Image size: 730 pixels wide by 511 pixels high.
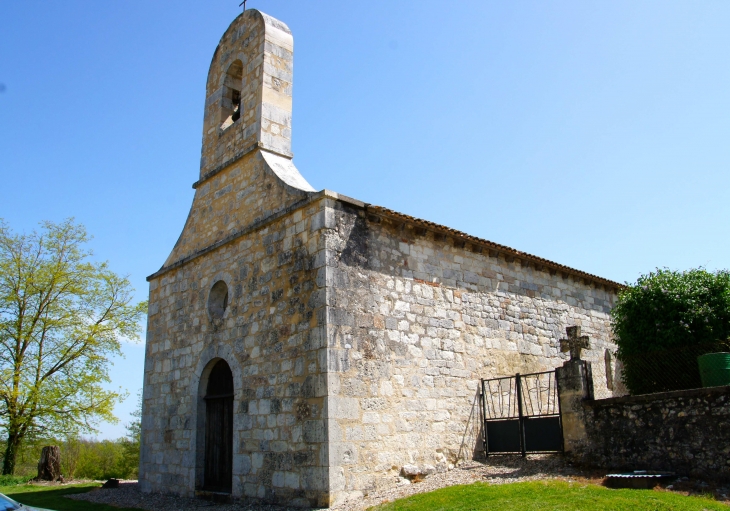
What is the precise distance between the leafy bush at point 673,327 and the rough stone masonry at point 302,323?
2.02 m

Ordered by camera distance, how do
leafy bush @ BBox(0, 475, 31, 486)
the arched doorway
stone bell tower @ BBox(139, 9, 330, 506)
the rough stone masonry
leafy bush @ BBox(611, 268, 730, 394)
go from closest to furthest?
the rough stone masonry < stone bell tower @ BBox(139, 9, 330, 506) < leafy bush @ BBox(611, 268, 730, 394) < the arched doorway < leafy bush @ BBox(0, 475, 31, 486)

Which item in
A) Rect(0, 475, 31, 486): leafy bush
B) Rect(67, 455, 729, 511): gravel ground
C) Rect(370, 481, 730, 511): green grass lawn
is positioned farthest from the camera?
Rect(0, 475, 31, 486): leafy bush

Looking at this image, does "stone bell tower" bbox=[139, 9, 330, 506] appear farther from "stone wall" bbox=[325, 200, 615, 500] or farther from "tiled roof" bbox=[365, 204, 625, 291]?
"tiled roof" bbox=[365, 204, 625, 291]

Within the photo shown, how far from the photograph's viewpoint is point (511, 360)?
1162 centimetres

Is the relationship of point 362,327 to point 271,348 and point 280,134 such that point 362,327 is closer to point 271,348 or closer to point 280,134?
point 271,348

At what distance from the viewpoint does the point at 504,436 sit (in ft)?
34.3

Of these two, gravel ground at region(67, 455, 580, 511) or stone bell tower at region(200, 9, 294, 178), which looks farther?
stone bell tower at region(200, 9, 294, 178)

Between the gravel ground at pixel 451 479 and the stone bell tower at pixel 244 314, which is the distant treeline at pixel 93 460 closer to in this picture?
the stone bell tower at pixel 244 314

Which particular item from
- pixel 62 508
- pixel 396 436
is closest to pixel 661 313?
pixel 396 436

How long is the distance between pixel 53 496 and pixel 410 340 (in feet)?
31.3

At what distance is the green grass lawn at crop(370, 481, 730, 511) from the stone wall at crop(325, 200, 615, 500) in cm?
120

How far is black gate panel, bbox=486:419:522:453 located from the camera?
1027 centimetres

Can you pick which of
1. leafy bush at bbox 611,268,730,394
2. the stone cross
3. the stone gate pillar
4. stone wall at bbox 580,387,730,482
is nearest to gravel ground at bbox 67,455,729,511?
stone wall at bbox 580,387,730,482

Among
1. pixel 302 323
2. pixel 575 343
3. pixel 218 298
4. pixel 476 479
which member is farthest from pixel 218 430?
pixel 575 343
